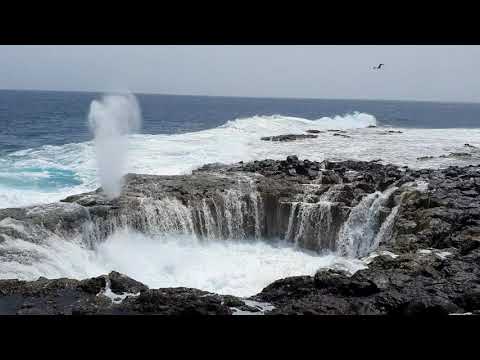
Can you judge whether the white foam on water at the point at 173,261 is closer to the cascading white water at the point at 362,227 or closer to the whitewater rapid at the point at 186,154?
the cascading white water at the point at 362,227

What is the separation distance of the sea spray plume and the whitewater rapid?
2361 mm

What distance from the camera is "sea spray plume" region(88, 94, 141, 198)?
1762cm

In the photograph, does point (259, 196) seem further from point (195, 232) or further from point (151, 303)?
point (151, 303)

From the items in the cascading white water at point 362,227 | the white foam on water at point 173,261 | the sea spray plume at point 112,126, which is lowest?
the white foam on water at point 173,261

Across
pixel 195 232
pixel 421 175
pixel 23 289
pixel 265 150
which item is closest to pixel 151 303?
pixel 23 289

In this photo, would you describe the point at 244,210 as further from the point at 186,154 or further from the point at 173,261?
the point at 186,154

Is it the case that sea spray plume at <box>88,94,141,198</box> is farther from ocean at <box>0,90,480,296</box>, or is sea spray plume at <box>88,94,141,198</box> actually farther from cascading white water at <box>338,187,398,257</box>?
cascading white water at <box>338,187,398,257</box>

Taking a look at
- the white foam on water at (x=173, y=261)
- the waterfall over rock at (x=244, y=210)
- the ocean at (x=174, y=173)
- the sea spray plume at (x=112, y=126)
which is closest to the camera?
the white foam on water at (x=173, y=261)

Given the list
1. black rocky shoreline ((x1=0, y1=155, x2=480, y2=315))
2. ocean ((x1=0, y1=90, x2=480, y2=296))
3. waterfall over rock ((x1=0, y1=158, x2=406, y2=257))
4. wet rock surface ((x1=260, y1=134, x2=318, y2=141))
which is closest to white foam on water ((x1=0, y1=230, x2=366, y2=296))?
ocean ((x1=0, y1=90, x2=480, y2=296))

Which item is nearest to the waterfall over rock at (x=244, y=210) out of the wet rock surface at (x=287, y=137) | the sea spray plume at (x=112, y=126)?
the sea spray plume at (x=112, y=126)

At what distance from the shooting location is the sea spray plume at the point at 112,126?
17.6 meters

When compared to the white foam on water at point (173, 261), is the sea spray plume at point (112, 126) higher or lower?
higher

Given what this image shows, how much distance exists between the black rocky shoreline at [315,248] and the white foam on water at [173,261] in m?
0.53
